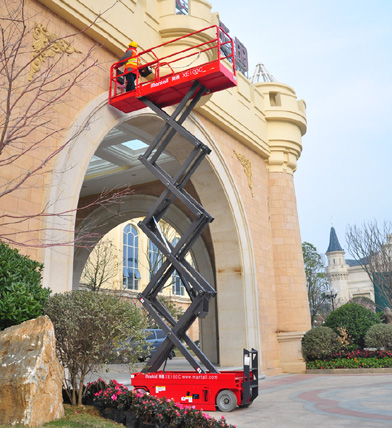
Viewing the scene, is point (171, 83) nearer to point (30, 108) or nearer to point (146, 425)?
point (30, 108)

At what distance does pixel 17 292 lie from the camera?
Result: 5.19 metres

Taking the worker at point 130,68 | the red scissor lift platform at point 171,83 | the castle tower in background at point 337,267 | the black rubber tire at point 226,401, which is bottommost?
the black rubber tire at point 226,401

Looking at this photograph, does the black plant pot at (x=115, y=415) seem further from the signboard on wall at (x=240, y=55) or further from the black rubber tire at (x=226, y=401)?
the signboard on wall at (x=240, y=55)

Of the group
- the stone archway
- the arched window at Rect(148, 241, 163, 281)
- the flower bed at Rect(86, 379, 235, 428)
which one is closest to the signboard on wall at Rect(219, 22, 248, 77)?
the stone archway

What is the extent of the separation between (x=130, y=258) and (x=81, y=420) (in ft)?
93.1

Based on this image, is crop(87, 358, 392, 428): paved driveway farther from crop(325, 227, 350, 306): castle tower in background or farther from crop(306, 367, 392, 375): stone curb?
crop(325, 227, 350, 306): castle tower in background

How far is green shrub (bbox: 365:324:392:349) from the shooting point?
45.0 ft

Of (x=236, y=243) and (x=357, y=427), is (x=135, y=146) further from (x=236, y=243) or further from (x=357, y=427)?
(x=357, y=427)

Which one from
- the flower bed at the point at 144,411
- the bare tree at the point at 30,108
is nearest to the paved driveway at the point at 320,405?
the flower bed at the point at 144,411

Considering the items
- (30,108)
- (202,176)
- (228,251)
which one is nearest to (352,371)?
(228,251)

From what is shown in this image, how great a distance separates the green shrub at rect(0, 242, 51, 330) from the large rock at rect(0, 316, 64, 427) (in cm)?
24

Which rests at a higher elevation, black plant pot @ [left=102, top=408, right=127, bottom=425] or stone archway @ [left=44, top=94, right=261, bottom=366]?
stone archway @ [left=44, top=94, right=261, bottom=366]

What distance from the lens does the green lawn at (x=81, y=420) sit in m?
4.66

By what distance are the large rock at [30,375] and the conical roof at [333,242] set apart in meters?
77.3
